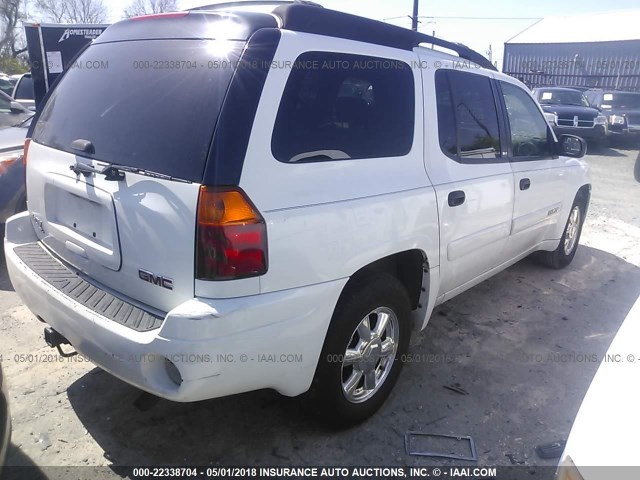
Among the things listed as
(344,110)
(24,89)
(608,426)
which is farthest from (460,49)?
(24,89)

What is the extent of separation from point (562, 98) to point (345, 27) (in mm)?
14559

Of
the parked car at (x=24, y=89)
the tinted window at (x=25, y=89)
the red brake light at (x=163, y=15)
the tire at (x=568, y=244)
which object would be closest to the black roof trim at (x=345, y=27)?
the red brake light at (x=163, y=15)

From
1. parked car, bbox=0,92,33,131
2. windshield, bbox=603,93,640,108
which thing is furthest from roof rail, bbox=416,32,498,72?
windshield, bbox=603,93,640,108

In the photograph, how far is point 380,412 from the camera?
9.48ft

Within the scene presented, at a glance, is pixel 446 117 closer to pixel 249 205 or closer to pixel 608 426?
pixel 249 205

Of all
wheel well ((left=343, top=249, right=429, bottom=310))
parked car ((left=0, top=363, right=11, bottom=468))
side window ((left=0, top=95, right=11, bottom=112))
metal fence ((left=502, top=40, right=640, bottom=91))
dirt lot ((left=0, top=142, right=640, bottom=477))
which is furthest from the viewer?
metal fence ((left=502, top=40, right=640, bottom=91))

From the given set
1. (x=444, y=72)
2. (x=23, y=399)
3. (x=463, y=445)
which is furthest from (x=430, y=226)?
(x=23, y=399)

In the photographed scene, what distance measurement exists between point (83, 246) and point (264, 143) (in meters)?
1.07

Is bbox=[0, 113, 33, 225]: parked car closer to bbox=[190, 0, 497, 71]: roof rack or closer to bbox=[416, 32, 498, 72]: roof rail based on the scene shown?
bbox=[190, 0, 497, 71]: roof rack

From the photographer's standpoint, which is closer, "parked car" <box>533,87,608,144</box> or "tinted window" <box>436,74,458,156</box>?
"tinted window" <box>436,74,458,156</box>

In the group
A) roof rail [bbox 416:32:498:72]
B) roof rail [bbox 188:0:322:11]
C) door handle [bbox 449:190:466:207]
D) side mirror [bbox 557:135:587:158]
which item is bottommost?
door handle [bbox 449:190:466:207]

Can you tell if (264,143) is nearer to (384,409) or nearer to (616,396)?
(616,396)

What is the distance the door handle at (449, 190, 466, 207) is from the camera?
2.96m

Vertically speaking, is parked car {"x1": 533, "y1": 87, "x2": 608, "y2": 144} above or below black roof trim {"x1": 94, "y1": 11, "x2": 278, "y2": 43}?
below
